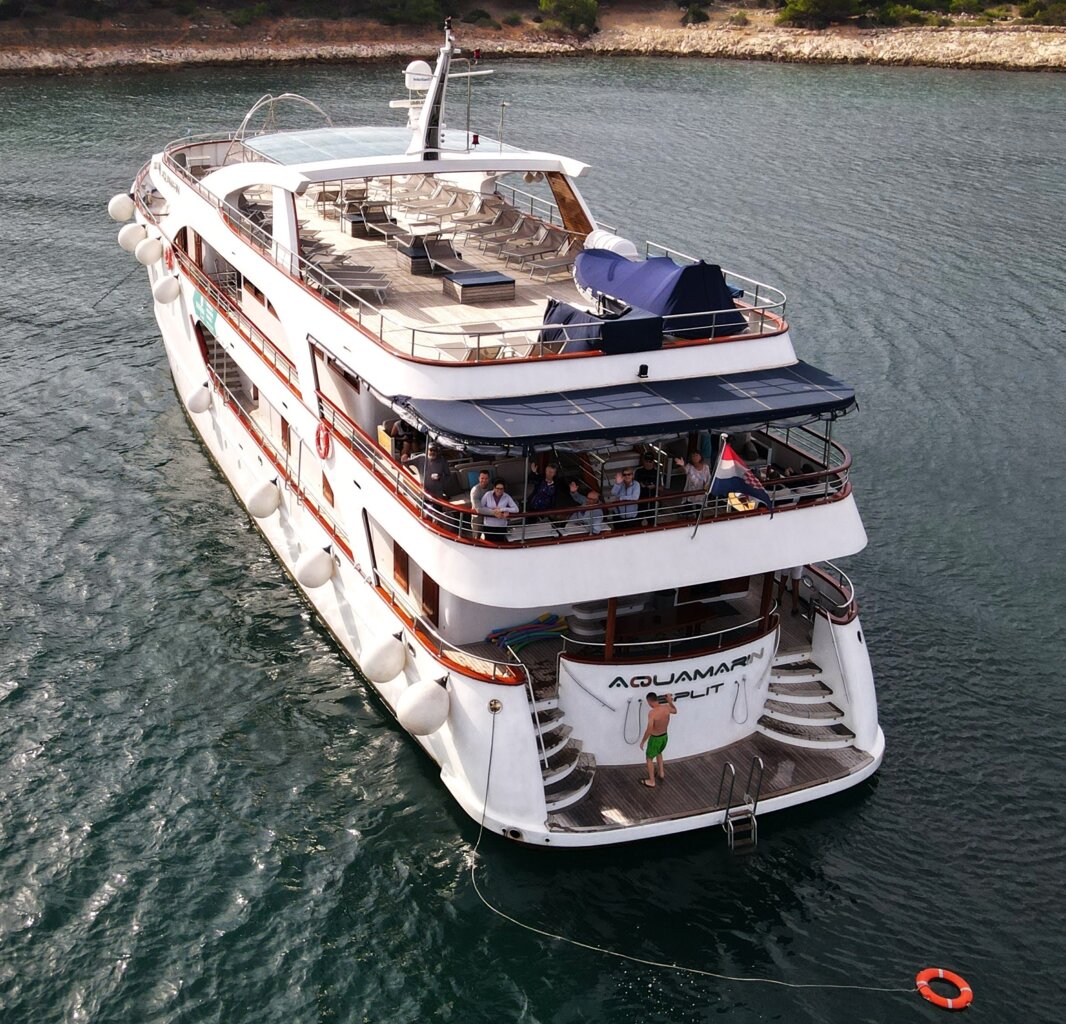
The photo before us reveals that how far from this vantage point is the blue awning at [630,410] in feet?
56.6

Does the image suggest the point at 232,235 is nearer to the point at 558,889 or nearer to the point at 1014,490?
the point at 558,889

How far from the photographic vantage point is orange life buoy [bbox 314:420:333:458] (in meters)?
21.5

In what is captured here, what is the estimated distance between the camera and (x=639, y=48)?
101m

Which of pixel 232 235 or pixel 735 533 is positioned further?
pixel 232 235

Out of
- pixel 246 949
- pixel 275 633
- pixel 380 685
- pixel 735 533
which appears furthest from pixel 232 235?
pixel 246 949

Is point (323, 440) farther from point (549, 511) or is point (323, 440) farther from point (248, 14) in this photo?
point (248, 14)

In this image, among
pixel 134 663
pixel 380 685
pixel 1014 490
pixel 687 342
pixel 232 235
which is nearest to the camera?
pixel 687 342

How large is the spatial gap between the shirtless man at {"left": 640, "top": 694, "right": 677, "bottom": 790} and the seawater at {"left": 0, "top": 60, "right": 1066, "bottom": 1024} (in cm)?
112

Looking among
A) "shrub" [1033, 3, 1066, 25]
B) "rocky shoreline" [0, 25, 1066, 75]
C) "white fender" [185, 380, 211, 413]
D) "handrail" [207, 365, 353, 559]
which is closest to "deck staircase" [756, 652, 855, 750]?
"handrail" [207, 365, 353, 559]

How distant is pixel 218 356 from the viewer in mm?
29656

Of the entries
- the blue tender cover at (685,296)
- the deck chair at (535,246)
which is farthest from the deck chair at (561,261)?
the blue tender cover at (685,296)

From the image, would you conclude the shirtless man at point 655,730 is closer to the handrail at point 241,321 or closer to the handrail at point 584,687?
the handrail at point 584,687

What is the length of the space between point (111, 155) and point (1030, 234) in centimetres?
4093

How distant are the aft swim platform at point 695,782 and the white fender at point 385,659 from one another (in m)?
3.32
